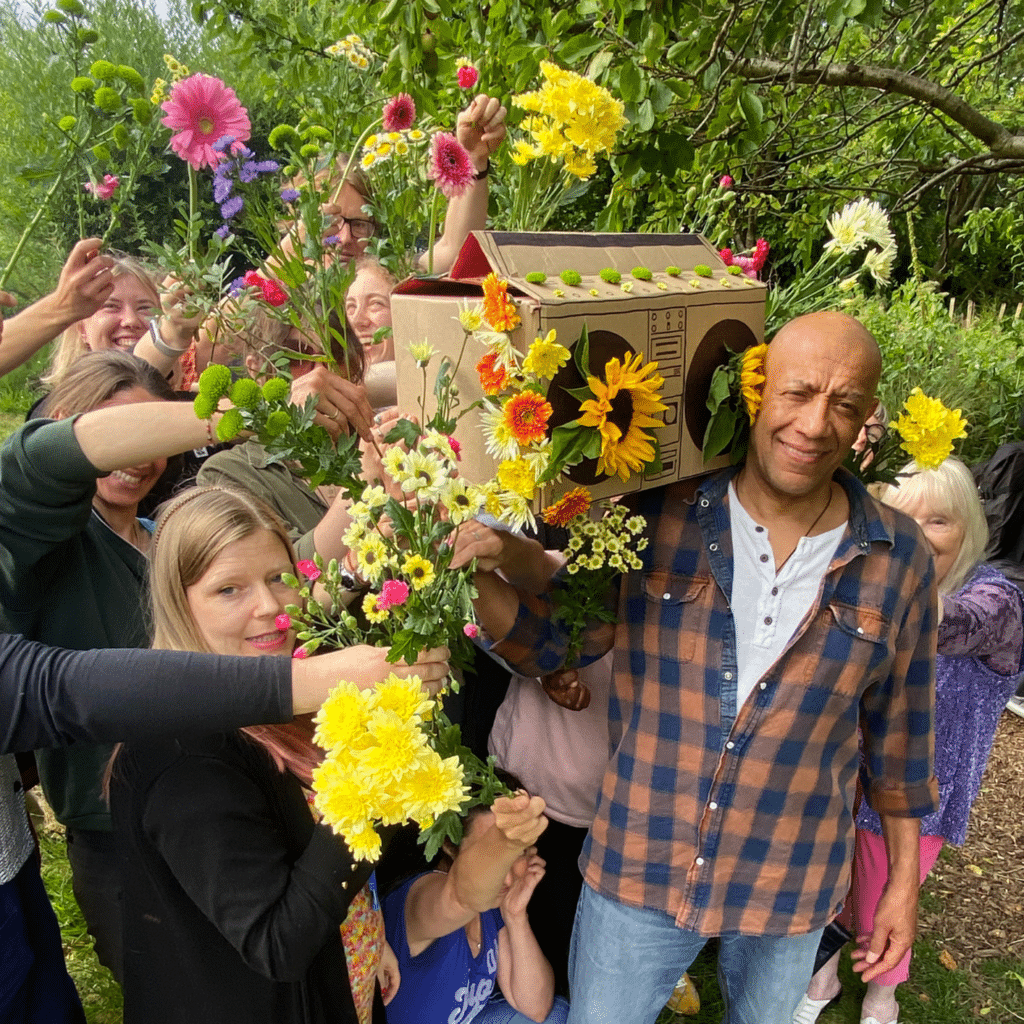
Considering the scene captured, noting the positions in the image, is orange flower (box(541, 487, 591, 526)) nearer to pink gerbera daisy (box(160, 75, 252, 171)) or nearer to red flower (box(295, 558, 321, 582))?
red flower (box(295, 558, 321, 582))

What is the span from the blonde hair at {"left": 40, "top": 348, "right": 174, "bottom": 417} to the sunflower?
1192mm

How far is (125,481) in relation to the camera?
1864mm

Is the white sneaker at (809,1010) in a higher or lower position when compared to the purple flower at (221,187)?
lower

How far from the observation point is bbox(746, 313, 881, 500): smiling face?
132cm

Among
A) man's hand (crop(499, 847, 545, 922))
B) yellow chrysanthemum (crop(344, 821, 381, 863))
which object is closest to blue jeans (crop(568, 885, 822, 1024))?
man's hand (crop(499, 847, 545, 922))

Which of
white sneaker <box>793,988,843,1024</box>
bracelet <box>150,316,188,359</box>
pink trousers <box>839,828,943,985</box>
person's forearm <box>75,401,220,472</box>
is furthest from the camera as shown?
white sneaker <box>793,988,843,1024</box>

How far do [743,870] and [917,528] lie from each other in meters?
0.72

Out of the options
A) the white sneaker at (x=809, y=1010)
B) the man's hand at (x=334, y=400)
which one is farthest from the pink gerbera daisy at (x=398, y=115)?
the white sneaker at (x=809, y=1010)

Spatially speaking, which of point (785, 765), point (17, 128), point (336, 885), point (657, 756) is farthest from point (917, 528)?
point (17, 128)

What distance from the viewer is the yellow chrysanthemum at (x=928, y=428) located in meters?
1.38

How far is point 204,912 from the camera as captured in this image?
126 centimetres

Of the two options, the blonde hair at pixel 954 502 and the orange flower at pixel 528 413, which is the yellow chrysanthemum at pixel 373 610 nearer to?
the orange flower at pixel 528 413

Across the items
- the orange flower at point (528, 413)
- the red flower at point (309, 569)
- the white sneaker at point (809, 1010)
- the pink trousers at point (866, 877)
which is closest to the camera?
the orange flower at point (528, 413)

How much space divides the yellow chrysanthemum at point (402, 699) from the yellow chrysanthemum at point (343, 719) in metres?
0.02
